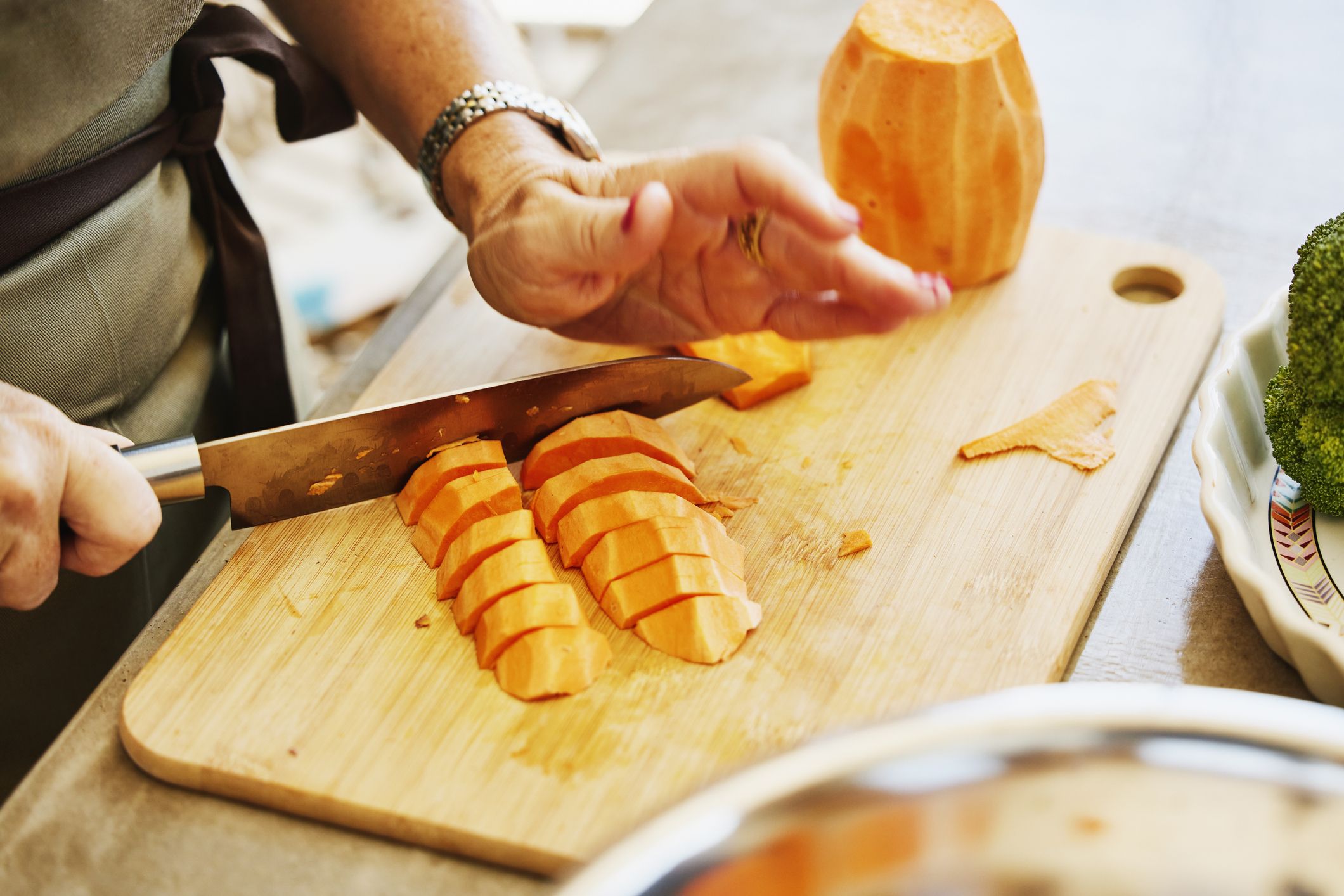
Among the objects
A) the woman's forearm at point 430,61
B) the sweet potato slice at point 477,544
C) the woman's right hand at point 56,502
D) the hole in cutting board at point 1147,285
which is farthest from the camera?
the hole in cutting board at point 1147,285

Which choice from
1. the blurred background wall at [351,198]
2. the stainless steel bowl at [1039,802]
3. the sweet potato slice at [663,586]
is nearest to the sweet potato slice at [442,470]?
the sweet potato slice at [663,586]

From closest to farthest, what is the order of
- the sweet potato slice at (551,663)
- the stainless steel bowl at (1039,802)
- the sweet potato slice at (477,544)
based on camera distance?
the stainless steel bowl at (1039,802), the sweet potato slice at (551,663), the sweet potato slice at (477,544)

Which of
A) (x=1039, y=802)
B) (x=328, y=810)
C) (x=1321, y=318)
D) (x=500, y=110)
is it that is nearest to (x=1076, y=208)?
(x=1321, y=318)

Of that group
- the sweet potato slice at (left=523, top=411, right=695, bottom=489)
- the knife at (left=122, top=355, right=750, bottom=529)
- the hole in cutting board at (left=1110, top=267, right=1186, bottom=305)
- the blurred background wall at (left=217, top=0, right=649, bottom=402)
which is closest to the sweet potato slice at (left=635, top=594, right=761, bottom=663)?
the sweet potato slice at (left=523, top=411, right=695, bottom=489)

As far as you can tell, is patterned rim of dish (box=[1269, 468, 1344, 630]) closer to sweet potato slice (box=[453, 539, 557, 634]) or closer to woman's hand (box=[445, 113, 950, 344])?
woman's hand (box=[445, 113, 950, 344])

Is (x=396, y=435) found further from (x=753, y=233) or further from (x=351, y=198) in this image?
(x=351, y=198)

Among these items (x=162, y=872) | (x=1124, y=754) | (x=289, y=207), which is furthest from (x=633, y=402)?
(x=289, y=207)

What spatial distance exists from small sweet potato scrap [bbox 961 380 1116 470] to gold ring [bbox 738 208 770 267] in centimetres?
41

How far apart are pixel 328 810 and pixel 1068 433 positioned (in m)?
1.10

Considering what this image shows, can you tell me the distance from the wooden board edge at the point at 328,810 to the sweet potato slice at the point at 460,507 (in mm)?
351

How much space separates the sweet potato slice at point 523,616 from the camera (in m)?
1.31

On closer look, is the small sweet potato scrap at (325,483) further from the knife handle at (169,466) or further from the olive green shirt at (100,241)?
the olive green shirt at (100,241)

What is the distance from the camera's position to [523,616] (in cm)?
131

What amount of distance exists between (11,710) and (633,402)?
3.39ft
